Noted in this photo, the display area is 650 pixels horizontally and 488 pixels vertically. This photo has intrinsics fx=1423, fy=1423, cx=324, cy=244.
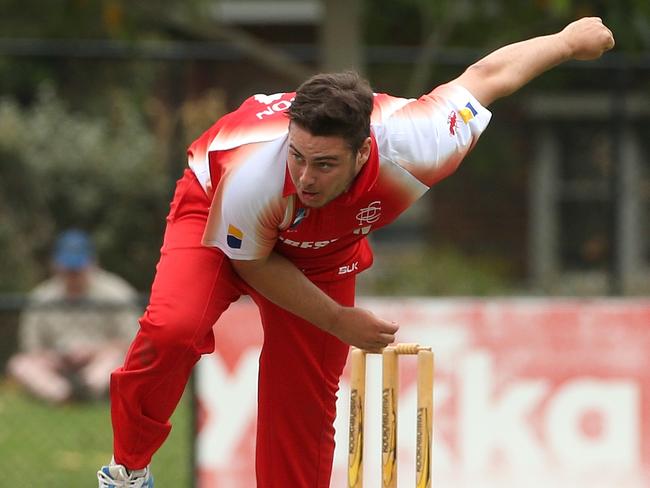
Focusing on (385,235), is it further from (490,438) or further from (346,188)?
(346,188)

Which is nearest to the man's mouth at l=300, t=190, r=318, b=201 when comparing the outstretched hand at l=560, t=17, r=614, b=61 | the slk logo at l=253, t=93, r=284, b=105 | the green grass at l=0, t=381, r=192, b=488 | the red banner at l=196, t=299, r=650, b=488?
the slk logo at l=253, t=93, r=284, b=105

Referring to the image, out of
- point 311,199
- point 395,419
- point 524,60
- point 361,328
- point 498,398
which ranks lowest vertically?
point 395,419

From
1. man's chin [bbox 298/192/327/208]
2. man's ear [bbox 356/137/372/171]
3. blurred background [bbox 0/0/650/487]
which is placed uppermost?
blurred background [bbox 0/0/650/487]

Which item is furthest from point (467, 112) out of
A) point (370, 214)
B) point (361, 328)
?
point (361, 328)

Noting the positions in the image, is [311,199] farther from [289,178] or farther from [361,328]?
[361,328]

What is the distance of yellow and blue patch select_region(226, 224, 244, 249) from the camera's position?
4.02 metres

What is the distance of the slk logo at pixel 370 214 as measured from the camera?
4055mm

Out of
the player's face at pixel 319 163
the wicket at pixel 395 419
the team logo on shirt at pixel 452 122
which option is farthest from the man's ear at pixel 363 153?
→ the wicket at pixel 395 419

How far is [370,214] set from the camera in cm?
410

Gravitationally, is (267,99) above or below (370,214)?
above

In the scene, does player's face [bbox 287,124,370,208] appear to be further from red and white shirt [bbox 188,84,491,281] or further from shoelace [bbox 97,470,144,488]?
shoelace [bbox 97,470,144,488]

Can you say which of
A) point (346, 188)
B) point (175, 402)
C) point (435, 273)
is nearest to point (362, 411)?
point (175, 402)

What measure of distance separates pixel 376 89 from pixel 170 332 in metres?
4.86

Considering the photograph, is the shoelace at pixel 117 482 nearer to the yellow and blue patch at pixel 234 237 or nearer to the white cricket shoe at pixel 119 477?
the white cricket shoe at pixel 119 477
